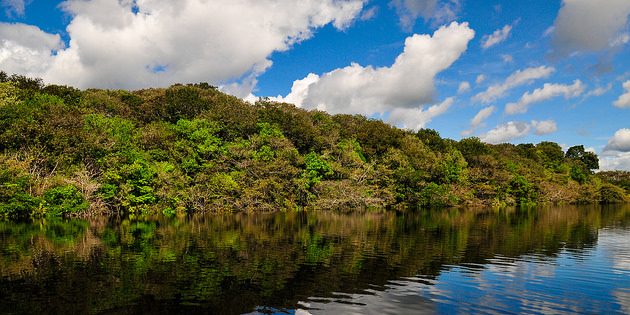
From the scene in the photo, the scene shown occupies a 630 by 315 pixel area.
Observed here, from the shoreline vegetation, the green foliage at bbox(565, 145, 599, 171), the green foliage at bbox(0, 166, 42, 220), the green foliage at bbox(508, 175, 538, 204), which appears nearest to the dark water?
the green foliage at bbox(0, 166, 42, 220)

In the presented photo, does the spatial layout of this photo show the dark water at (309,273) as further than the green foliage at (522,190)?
No

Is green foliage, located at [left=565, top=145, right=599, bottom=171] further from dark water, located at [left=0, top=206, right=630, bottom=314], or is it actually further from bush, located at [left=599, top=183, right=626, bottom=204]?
dark water, located at [left=0, top=206, right=630, bottom=314]

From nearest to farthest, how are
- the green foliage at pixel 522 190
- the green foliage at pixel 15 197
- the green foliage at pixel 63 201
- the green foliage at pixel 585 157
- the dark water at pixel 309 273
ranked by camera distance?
the dark water at pixel 309 273 → the green foliage at pixel 15 197 → the green foliage at pixel 63 201 → the green foliage at pixel 522 190 → the green foliage at pixel 585 157

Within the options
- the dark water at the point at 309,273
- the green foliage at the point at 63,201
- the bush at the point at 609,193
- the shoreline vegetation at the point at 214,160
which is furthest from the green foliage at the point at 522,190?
the green foliage at the point at 63,201

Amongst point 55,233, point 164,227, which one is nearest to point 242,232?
point 164,227

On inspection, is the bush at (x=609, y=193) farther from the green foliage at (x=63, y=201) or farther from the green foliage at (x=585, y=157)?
the green foliage at (x=63, y=201)

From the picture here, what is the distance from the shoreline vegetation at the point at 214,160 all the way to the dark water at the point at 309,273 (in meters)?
15.6

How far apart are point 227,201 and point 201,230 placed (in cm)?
2344

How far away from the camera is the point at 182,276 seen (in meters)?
17.8

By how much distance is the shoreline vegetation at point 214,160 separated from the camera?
150 ft

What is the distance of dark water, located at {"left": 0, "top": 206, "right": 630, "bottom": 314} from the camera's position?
14156 mm

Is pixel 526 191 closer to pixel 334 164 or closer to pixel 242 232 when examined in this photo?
pixel 334 164

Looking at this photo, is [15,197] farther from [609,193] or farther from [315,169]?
[609,193]

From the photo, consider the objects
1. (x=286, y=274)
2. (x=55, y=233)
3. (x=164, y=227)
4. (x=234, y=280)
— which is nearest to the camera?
(x=234, y=280)
